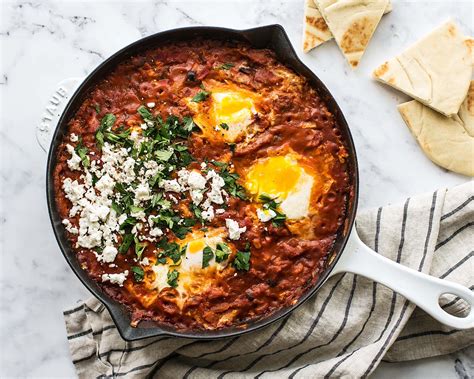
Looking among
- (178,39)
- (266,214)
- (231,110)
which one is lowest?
(266,214)

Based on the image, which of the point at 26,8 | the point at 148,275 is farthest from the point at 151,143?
the point at 26,8

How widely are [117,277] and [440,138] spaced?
221 centimetres

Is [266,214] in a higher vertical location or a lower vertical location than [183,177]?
lower

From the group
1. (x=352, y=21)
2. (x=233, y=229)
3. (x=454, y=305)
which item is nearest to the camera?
(x=233, y=229)

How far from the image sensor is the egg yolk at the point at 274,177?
3916 mm

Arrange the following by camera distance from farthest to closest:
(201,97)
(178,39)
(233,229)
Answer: (178,39), (201,97), (233,229)

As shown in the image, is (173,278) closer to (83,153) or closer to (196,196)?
(196,196)

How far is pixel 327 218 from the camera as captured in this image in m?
4.02

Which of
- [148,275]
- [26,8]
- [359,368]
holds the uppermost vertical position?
[26,8]

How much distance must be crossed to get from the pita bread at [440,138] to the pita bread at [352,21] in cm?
47

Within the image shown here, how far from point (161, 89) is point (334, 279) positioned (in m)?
1.59

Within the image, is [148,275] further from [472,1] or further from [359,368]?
[472,1]

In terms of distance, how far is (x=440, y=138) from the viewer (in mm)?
4363

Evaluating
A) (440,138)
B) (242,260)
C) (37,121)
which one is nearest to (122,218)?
(242,260)
